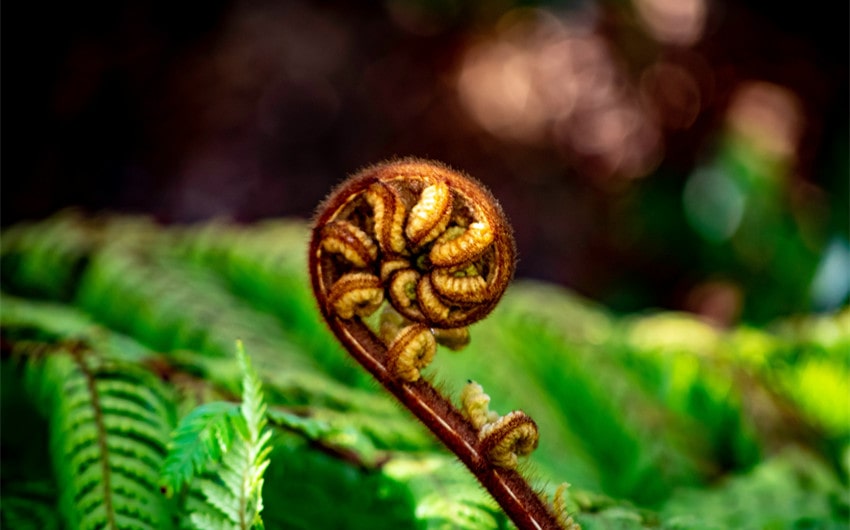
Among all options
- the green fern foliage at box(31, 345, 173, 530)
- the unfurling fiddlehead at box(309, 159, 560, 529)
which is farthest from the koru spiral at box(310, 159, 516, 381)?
the green fern foliage at box(31, 345, 173, 530)

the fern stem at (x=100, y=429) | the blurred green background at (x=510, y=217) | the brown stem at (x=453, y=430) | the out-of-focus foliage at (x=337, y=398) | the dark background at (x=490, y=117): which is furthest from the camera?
the dark background at (x=490, y=117)

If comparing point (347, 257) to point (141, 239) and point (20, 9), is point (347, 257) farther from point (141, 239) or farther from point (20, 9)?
point (20, 9)

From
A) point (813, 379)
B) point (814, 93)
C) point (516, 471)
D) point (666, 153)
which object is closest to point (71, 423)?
point (516, 471)

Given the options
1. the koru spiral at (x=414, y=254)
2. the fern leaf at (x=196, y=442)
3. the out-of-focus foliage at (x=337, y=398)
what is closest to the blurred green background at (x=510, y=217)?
the out-of-focus foliage at (x=337, y=398)

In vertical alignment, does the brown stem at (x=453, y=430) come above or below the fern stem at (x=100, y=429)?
below

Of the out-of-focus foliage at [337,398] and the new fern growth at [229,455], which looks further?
the out-of-focus foliage at [337,398]

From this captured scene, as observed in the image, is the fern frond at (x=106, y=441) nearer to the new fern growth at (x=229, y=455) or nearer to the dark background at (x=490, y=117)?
the new fern growth at (x=229, y=455)
